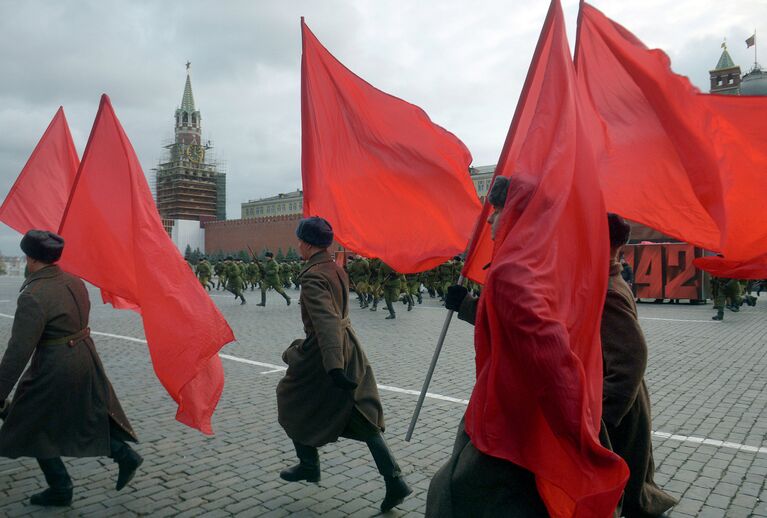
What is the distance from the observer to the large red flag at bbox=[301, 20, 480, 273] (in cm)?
460

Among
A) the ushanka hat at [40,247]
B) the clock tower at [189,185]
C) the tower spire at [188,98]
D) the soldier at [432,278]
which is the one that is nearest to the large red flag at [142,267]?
the ushanka hat at [40,247]

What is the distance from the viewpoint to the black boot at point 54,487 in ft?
12.2

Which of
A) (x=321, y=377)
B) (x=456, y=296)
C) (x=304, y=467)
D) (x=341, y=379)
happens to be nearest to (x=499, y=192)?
(x=456, y=296)

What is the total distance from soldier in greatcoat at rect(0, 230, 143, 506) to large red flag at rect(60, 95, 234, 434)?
1.32 feet

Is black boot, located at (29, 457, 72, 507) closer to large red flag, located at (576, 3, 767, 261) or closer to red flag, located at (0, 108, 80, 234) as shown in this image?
red flag, located at (0, 108, 80, 234)

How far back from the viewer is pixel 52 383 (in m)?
3.69

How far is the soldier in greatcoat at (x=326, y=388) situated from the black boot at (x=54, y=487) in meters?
1.35

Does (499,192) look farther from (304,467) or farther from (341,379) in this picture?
(304,467)

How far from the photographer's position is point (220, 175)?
92.7m

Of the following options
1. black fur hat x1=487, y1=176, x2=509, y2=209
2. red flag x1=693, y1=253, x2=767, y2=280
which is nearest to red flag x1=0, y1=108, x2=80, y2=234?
black fur hat x1=487, y1=176, x2=509, y2=209

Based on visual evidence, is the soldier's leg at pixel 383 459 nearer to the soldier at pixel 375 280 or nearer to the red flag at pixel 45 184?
the red flag at pixel 45 184

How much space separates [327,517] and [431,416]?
2.25 m

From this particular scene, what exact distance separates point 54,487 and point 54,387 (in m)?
0.63

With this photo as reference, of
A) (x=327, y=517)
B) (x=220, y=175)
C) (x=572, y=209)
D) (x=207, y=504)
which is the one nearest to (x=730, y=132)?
(x=572, y=209)
